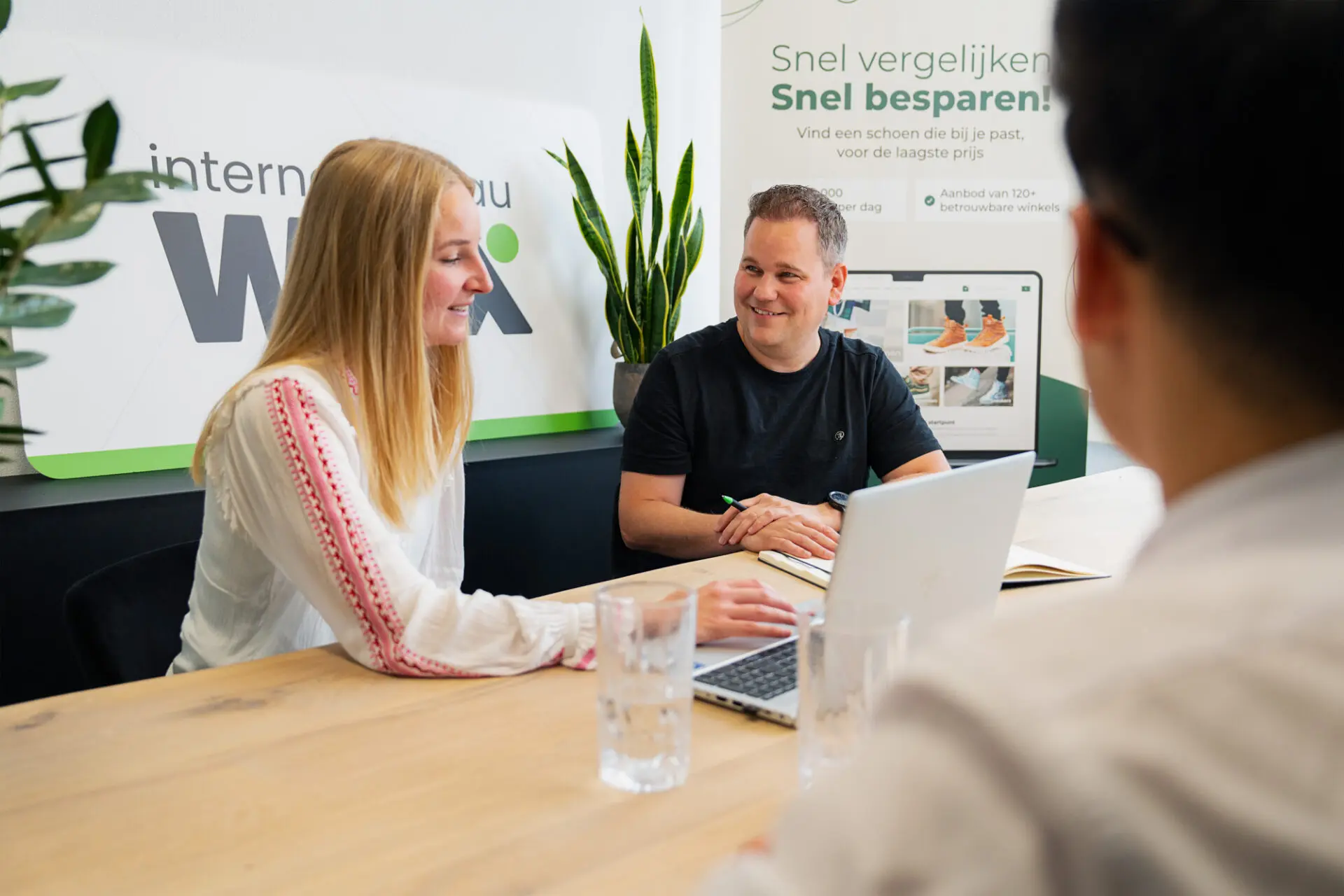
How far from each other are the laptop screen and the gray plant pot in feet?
2.43

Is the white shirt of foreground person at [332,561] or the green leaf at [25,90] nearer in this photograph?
the green leaf at [25,90]

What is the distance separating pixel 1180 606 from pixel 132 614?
1.55m

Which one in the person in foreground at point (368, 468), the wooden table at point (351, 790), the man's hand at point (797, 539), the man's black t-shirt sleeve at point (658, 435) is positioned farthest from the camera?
the man's black t-shirt sleeve at point (658, 435)

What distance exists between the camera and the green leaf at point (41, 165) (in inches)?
30.6

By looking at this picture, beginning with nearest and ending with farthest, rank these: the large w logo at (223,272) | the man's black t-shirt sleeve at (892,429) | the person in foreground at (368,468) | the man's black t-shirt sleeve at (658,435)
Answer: the person in foreground at (368,468) < the man's black t-shirt sleeve at (658,435) < the man's black t-shirt sleeve at (892,429) < the large w logo at (223,272)

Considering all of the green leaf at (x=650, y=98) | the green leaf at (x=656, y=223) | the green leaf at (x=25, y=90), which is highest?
the green leaf at (x=650, y=98)

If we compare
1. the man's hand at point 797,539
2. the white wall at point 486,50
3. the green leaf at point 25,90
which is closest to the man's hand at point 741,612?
the man's hand at point 797,539

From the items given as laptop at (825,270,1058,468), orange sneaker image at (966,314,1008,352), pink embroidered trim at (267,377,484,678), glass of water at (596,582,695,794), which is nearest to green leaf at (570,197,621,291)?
laptop at (825,270,1058,468)

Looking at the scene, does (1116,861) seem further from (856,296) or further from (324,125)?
(856,296)

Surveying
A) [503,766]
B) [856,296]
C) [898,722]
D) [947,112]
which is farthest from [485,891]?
[947,112]

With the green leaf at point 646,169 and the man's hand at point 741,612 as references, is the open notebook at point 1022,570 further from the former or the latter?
the green leaf at point 646,169

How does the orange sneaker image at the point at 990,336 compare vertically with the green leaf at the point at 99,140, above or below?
below

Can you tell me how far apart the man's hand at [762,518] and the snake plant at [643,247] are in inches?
57.8

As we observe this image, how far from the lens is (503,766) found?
3.62ft
